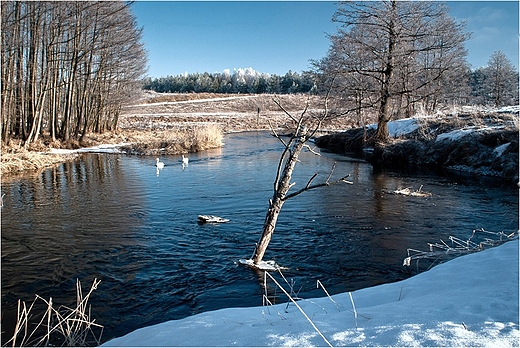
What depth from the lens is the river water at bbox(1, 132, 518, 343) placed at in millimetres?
5152

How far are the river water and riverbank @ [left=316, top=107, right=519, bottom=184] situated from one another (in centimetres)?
205

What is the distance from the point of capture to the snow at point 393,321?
2.55m

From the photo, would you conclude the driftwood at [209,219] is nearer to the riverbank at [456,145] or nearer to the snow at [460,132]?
the riverbank at [456,145]

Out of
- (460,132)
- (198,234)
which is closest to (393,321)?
(198,234)

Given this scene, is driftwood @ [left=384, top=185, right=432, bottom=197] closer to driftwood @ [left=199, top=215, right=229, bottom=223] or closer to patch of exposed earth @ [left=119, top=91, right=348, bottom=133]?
driftwood @ [left=199, top=215, right=229, bottom=223]

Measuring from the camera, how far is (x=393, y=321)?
2816mm

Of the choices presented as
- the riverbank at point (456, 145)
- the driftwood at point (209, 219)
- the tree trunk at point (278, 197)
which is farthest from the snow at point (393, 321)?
the riverbank at point (456, 145)

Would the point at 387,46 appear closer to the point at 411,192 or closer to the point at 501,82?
the point at 411,192

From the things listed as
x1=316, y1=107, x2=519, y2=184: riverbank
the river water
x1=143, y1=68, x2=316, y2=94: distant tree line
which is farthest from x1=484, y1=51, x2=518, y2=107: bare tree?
x1=143, y1=68, x2=316, y2=94: distant tree line

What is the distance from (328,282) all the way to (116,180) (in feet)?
32.2

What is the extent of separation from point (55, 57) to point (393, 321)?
22.9m

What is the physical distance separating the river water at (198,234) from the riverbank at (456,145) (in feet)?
6.72

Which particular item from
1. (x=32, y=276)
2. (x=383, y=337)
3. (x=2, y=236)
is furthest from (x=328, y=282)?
(x=2, y=236)

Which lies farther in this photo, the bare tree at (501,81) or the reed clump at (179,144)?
the bare tree at (501,81)
